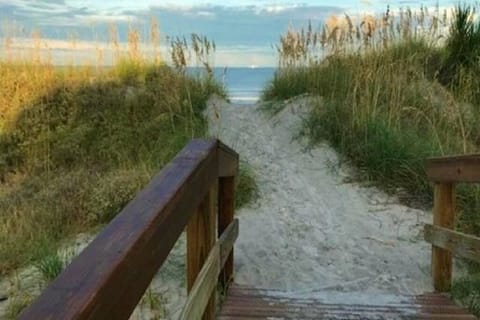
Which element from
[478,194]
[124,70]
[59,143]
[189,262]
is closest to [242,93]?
[124,70]

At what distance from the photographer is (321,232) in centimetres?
555

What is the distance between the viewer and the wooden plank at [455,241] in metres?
3.35

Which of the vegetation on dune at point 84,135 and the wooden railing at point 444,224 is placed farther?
the vegetation on dune at point 84,135

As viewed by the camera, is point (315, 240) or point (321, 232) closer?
point (315, 240)

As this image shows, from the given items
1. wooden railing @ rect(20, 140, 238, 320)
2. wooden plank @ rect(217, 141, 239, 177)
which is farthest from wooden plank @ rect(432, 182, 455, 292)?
wooden railing @ rect(20, 140, 238, 320)

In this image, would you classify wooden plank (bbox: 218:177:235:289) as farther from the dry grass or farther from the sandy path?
the dry grass

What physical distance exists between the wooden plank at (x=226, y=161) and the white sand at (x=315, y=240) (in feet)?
2.72

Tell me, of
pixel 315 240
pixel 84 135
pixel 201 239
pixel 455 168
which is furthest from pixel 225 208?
pixel 84 135

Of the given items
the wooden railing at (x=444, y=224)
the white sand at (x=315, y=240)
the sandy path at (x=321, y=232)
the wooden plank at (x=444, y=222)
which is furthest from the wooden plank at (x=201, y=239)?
the wooden plank at (x=444, y=222)

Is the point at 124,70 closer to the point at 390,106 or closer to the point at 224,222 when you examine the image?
the point at 390,106

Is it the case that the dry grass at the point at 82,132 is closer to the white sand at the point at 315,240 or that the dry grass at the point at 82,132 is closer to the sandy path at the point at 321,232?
the white sand at the point at 315,240

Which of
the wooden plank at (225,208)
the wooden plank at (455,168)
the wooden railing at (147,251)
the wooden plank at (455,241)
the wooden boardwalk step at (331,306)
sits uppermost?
the wooden railing at (147,251)

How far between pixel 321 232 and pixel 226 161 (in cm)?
249

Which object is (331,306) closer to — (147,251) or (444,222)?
(444,222)
